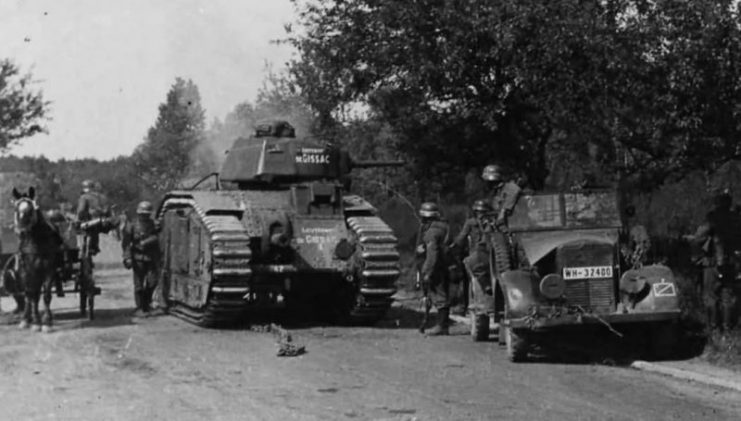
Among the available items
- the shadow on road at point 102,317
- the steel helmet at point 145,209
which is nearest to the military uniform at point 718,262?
the shadow on road at point 102,317

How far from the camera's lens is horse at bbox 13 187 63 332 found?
16.3 m

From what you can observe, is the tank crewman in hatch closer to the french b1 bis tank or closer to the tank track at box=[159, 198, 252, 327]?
the french b1 bis tank

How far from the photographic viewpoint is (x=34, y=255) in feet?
53.8

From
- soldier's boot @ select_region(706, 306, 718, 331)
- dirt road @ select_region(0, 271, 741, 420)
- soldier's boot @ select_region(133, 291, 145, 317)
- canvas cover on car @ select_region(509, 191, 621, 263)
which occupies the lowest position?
dirt road @ select_region(0, 271, 741, 420)

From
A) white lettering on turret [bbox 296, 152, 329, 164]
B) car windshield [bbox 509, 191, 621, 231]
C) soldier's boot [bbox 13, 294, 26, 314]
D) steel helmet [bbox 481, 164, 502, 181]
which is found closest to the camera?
car windshield [bbox 509, 191, 621, 231]

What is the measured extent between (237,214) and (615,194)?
5.60 m

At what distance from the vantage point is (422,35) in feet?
59.3

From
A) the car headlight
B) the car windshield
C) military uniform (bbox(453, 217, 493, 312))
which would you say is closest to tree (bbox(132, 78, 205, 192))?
military uniform (bbox(453, 217, 493, 312))

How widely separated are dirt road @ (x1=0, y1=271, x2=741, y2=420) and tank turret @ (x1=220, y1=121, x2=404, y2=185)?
10.6 ft

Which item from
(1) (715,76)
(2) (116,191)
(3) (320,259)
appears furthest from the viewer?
(2) (116,191)

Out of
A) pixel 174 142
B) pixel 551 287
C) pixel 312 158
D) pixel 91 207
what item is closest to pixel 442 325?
pixel 551 287

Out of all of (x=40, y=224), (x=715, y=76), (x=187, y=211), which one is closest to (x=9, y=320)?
(x=40, y=224)

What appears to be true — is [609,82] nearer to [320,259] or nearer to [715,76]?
[715,76]

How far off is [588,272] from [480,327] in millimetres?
2267
